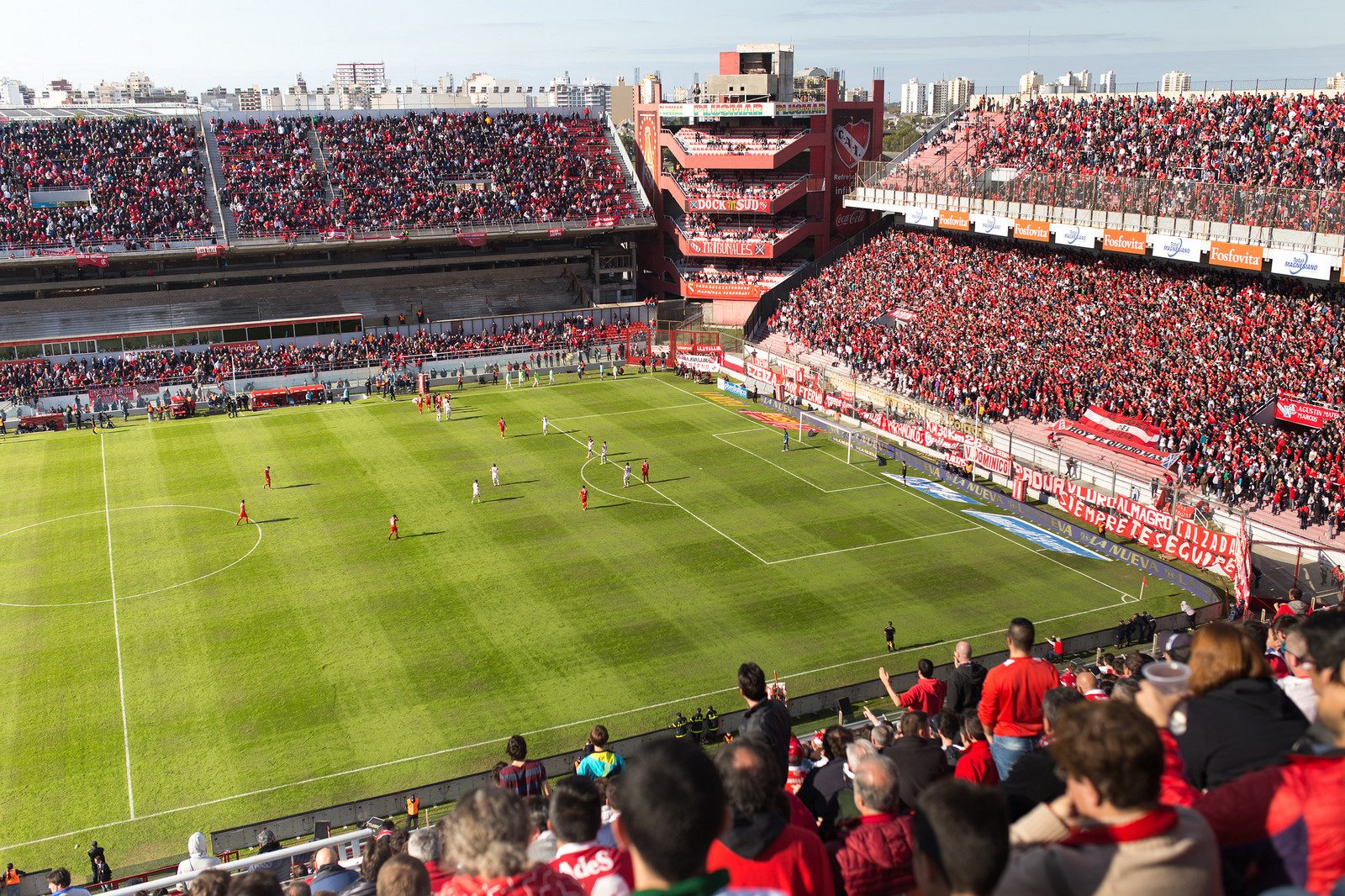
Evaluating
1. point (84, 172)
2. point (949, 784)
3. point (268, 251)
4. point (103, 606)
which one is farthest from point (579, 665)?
point (84, 172)

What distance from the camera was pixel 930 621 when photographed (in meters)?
30.5

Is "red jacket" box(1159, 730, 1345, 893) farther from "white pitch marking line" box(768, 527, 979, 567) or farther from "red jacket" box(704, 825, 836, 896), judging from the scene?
"white pitch marking line" box(768, 527, 979, 567)

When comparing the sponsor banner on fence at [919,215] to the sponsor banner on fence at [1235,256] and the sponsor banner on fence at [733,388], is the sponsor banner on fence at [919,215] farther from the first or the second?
the sponsor banner on fence at [1235,256]

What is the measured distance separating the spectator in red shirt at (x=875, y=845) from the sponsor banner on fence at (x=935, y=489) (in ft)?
117

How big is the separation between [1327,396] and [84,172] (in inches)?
2711

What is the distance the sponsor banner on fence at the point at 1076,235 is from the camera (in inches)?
2015

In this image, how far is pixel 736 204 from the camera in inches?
2879

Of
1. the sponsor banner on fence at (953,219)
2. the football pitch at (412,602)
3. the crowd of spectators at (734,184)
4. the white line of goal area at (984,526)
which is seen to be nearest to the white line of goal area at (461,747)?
the football pitch at (412,602)

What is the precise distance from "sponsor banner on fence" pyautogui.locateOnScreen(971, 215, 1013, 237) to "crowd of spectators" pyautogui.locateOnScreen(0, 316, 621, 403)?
78.5ft

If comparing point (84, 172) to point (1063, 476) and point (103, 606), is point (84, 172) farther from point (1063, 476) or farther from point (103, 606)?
point (1063, 476)

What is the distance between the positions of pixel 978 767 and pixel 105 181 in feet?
242

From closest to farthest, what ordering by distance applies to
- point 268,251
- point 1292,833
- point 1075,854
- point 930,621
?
point 1075,854 < point 1292,833 < point 930,621 < point 268,251

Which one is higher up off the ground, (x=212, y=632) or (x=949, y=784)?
(x=949, y=784)

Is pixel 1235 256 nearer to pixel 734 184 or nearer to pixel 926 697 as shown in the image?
pixel 926 697
